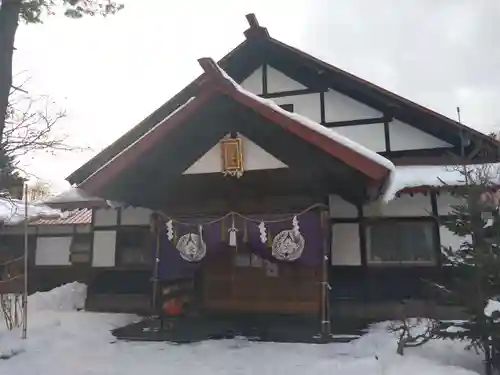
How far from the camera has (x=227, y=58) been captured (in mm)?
10695

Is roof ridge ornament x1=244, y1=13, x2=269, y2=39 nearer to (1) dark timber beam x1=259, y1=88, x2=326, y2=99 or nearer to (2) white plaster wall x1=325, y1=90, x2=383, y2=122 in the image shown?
(1) dark timber beam x1=259, y1=88, x2=326, y2=99

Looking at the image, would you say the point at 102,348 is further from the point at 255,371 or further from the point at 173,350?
the point at 255,371

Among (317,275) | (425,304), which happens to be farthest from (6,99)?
(425,304)

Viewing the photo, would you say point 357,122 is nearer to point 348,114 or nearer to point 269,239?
point 348,114

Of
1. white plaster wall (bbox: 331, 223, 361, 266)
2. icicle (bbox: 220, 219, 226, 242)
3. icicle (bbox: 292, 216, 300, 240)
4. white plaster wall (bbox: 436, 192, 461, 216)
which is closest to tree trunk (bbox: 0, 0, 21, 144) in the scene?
icicle (bbox: 220, 219, 226, 242)

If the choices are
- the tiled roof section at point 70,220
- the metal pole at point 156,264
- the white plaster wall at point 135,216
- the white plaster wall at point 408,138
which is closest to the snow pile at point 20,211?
the white plaster wall at point 135,216

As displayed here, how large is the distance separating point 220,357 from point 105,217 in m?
5.81

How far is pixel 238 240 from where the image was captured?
25.1 feet

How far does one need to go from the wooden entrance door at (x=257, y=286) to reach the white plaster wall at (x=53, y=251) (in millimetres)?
6183

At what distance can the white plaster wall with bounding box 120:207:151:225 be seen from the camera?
1045 cm

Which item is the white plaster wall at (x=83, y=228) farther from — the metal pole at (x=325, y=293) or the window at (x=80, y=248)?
the metal pole at (x=325, y=293)

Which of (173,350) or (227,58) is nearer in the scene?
(173,350)

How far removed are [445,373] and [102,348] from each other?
15.5 ft

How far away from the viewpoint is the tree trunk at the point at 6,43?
643cm
